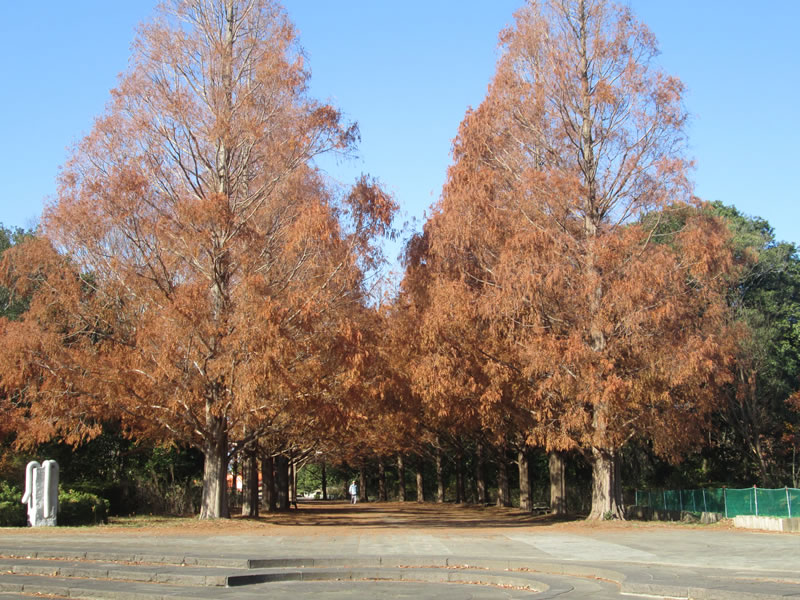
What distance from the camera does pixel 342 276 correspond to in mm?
24594

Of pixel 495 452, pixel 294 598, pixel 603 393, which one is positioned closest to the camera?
pixel 294 598

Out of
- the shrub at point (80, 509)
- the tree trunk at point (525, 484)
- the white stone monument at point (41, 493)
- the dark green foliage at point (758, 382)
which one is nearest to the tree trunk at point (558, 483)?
the tree trunk at point (525, 484)

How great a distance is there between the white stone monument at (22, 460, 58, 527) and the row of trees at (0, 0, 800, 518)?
1.32m

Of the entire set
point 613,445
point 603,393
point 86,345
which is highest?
point 86,345

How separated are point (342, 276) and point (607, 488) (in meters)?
10.9

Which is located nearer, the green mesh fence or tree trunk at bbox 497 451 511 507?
the green mesh fence

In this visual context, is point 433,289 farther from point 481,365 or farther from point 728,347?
point 728,347

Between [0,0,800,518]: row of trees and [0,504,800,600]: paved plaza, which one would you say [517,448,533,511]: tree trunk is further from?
[0,504,800,600]: paved plaza

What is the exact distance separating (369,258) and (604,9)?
1232 cm

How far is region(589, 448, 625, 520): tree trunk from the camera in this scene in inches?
1003

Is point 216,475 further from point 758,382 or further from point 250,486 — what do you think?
point 758,382

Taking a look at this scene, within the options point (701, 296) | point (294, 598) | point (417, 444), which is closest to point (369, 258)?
point (701, 296)

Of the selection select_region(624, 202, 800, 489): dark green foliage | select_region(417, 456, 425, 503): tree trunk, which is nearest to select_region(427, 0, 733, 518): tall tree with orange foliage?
select_region(624, 202, 800, 489): dark green foliage

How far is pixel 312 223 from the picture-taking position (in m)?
23.8
